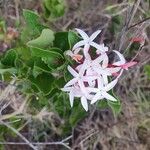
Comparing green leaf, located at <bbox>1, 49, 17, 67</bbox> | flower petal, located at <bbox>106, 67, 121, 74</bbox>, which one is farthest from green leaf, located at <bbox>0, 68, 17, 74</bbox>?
flower petal, located at <bbox>106, 67, 121, 74</bbox>

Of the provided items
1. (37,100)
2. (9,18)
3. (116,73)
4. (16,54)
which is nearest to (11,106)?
(37,100)

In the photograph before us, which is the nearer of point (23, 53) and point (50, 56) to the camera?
point (50, 56)

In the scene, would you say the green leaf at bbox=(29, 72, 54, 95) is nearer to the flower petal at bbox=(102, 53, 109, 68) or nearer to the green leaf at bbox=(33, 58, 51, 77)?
the green leaf at bbox=(33, 58, 51, 77)

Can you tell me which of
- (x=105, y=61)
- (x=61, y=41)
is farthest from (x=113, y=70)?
(x=61, y=41)

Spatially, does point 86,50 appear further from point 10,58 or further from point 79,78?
point 10,58

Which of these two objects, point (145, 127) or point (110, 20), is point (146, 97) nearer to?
point (145, 127)

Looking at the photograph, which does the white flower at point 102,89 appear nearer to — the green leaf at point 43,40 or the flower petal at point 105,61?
the flower petal at point 105,61

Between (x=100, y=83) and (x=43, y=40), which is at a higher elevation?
(x=43, y=40)

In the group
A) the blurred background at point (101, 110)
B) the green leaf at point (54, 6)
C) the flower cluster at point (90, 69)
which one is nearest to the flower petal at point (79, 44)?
the flower cluster at point (90, 69)
